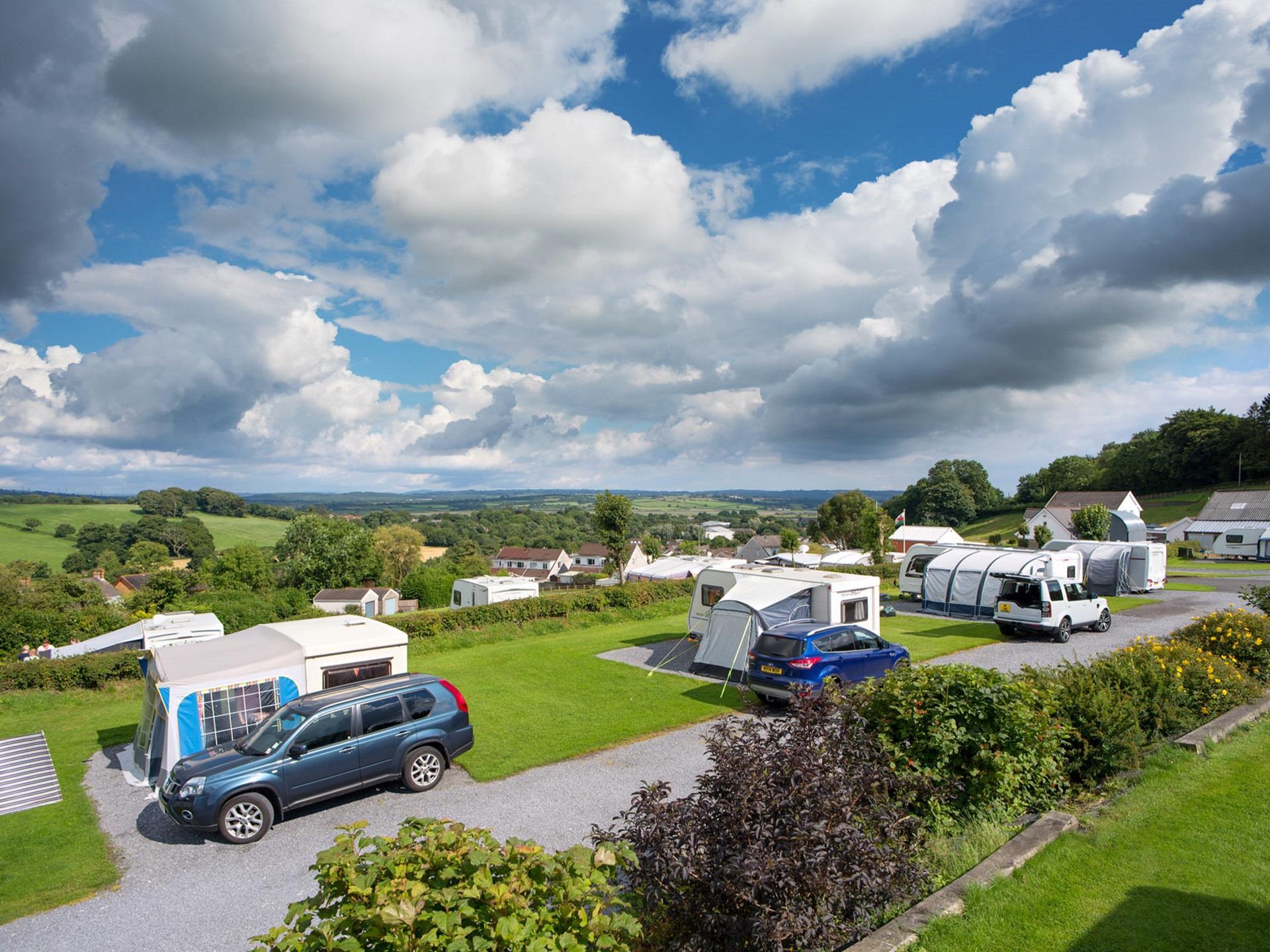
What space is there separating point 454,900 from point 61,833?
9.27 meters

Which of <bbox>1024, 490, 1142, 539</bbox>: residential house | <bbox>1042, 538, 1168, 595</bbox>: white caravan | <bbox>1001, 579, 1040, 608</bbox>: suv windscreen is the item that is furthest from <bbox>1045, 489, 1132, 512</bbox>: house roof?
<bbox>1001, 579, 1040, 608</bbox>: suv windscreen

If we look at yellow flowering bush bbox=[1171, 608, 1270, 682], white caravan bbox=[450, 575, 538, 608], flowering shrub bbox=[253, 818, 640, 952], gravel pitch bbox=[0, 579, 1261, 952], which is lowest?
white caravan bbox=[450, 575, 538, 608]

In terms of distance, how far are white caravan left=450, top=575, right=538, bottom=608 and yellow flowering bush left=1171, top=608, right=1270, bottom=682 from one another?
35250 mm

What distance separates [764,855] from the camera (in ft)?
13.3

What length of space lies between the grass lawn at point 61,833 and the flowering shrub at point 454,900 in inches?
257

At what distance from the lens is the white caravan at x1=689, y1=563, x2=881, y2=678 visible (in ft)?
49.0

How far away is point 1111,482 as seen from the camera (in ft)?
304

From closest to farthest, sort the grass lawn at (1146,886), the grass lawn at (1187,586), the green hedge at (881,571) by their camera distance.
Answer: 1. the grass lawn at (1146,886)
2. the grass lawn at (1187,586)
3. the green hedge at (881,571)

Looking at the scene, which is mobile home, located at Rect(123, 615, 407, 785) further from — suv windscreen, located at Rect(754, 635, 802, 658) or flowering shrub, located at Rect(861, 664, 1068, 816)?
flowering shrub, located at Rect(861, 664, 1068, 816)

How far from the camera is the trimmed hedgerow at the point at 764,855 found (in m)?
4.04

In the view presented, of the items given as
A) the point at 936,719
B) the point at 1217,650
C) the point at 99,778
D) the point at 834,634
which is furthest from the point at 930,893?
the point at 99,778

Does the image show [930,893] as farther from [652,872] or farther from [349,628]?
[349,628]

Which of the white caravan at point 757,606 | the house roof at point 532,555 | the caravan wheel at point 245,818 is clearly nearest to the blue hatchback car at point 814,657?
the white caravan at point 757,606

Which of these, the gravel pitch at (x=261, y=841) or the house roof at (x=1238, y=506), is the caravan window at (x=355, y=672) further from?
the house roof at (x=1238, y=506)
